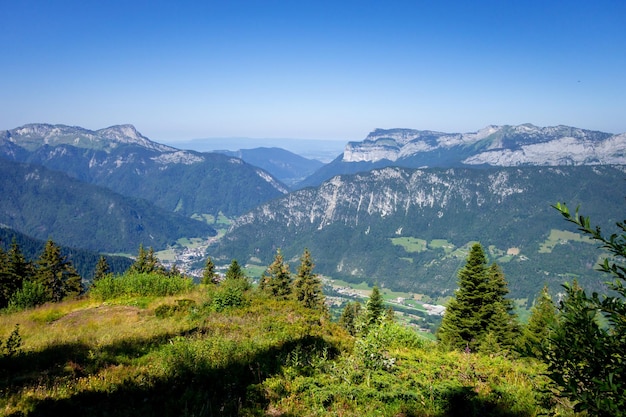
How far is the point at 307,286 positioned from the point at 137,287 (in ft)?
98.3

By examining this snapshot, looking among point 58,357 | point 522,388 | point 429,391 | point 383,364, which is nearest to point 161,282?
point 58,357

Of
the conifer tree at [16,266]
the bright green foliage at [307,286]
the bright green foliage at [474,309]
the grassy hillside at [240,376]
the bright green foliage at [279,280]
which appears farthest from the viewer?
the bright green foliage at [307,286]

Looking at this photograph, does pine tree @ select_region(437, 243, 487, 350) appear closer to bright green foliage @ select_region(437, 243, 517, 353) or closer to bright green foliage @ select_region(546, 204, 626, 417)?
bright green foliage @ select_region(437, 243, 517, 353)

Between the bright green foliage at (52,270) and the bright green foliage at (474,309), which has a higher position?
the bright green foliage at (474,309)

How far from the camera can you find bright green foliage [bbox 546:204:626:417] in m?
4.07

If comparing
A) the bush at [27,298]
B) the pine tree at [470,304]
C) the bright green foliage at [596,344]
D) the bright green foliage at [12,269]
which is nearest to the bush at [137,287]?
the bush at [27,298]

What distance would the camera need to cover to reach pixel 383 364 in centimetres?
960

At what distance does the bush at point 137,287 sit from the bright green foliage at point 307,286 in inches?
1083

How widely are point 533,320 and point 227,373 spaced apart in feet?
91.6

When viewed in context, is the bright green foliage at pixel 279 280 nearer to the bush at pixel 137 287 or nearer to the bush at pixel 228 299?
the bush at pixel 137 287

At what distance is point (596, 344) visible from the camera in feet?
13.6

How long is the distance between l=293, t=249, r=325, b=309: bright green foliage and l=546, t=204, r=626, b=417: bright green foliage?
1736 inches

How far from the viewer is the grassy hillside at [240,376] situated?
733 centimetres

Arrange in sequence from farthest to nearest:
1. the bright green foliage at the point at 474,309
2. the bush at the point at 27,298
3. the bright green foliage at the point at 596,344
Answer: the bright green foliage at the point at 474,309 → the bush at the point at 27,298 → the bright green foliage at the point at 596,344
